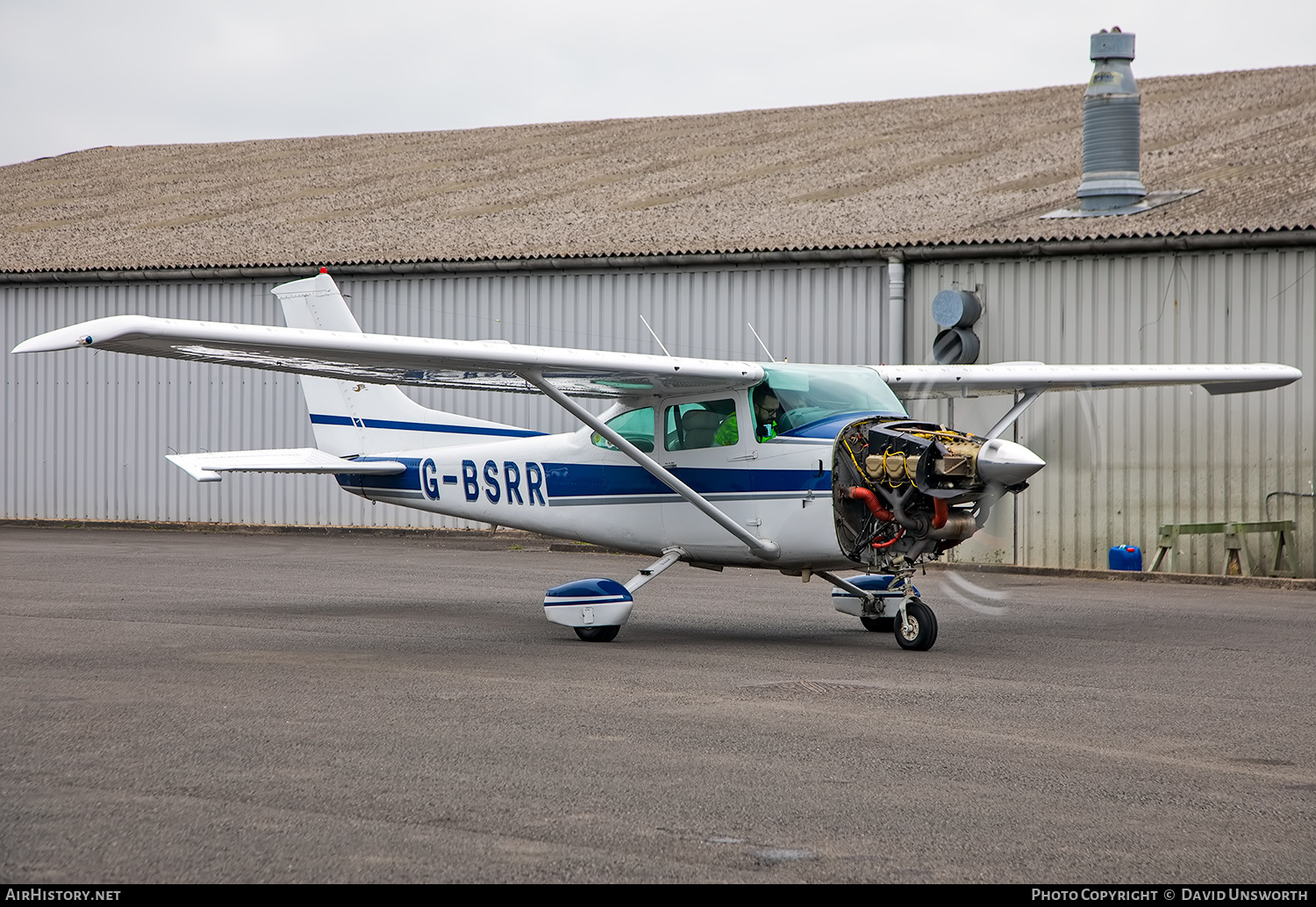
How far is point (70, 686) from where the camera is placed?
7.81 m

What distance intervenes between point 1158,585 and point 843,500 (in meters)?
7.31

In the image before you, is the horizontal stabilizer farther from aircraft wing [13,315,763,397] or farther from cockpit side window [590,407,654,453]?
cockpit side window [590,407,654,453]

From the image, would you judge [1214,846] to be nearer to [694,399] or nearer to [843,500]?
[843,500]

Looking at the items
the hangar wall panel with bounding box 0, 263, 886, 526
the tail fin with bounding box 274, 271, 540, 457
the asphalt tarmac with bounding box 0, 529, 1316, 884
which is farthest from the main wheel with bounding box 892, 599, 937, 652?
the hangar wall panel with bounding box 0, 263, 886, 526

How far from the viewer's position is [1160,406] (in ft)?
55.6

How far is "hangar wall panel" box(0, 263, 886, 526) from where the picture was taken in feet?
64.4

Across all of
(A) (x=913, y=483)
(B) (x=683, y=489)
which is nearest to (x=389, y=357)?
(B) (x=683, y=489)

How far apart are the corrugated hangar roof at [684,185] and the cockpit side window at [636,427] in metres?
8.06

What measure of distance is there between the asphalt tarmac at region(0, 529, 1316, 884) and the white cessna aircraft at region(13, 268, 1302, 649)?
2.35 feet

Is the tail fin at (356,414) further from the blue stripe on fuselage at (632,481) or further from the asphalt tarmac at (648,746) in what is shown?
the asphalt tarmac at (648,746)

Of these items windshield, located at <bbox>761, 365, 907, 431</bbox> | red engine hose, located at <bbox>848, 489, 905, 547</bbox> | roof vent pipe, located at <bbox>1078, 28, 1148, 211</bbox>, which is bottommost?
red engine hose, located at <bbox>848, 489, 905, 547</bbox>

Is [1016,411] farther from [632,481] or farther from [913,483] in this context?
[632,481]

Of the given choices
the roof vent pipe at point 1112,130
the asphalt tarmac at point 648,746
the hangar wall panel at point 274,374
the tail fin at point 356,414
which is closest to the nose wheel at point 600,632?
the asphalt tarmac at point 648,746

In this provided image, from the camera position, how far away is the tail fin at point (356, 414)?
12906 mm
